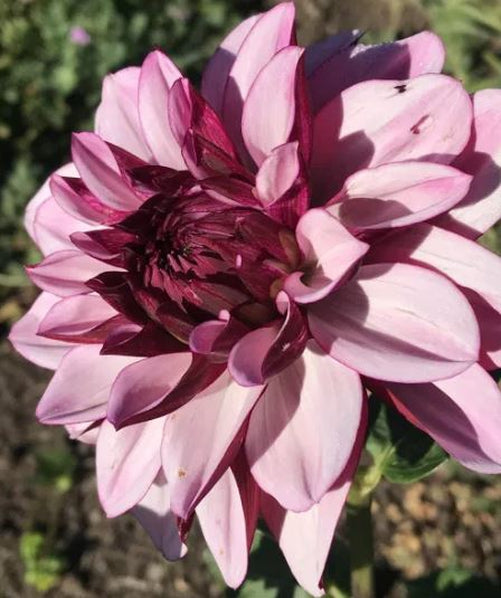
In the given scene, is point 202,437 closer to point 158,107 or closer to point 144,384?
point 144,384

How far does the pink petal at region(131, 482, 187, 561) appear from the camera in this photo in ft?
2.84

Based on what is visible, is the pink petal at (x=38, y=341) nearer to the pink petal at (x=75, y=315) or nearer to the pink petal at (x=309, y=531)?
the pink petal at (x=75, y=315)

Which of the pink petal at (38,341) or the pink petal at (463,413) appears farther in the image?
the pink petal at (38,341)

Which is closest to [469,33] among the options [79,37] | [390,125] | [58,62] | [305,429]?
[79,37]

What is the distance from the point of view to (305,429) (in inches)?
28.9

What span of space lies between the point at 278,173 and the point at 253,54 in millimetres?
154

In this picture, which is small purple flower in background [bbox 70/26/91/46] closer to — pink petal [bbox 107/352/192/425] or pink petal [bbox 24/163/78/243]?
pink petal [bbox 24/163/78/243]

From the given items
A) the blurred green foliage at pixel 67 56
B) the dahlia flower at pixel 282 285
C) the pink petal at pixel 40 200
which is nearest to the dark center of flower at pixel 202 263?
the dahlia flower at pixel 282 285

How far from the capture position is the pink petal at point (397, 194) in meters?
0.66

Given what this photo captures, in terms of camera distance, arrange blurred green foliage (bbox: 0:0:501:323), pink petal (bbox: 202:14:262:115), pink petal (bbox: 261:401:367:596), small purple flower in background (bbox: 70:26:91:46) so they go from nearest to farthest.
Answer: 1. pink petal (bbox: 261:401:367:596)
2. pink petal (bbox: 202:14:262:115)
3. blurred green foliage (bbox: 0:0:501:323)
4. small purple flower in background (bbox: 70:26:91:46)

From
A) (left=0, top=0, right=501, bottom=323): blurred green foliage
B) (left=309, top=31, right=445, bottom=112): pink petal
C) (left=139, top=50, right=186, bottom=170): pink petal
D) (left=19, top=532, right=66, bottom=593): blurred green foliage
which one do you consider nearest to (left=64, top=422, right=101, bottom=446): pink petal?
(left=139, top=50, right=186, bottom=170): pink petal

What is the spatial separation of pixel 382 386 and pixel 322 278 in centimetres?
10

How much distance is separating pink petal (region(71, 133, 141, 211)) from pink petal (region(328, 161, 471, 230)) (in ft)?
0.63

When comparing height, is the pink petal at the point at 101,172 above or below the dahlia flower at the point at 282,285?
above
